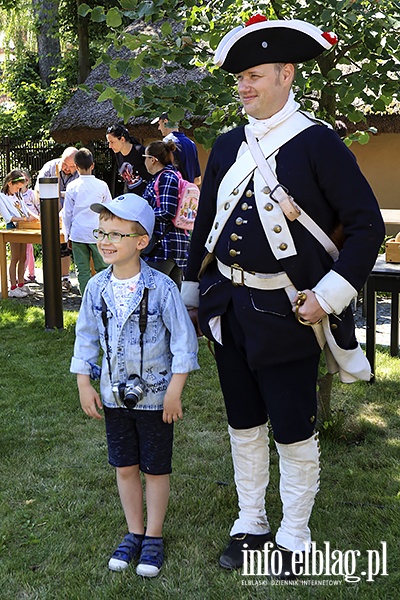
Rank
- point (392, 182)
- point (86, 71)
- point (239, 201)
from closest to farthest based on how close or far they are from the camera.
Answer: point (239, 201)
point (392, 182)
point (86, 71)

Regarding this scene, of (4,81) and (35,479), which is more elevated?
(4,81)

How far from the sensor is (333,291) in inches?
107

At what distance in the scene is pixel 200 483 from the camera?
12.8 feet

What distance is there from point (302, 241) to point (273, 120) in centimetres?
46

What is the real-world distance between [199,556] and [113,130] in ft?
16.6

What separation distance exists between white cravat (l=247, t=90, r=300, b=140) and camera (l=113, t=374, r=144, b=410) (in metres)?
1.06

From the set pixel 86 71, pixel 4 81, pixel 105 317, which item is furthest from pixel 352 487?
pixel 4 81

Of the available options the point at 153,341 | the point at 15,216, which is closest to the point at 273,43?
the point at 153,341

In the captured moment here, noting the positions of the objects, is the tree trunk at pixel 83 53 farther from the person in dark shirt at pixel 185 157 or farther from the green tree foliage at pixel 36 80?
the person in dark shirt at pixel 185 157

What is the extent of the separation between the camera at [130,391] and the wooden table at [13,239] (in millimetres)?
5723

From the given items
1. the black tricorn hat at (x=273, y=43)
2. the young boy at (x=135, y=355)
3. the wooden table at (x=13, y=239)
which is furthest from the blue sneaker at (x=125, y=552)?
the wooden table at (x=13, y=239)

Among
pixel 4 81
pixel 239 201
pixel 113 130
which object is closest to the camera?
pixel 239 201

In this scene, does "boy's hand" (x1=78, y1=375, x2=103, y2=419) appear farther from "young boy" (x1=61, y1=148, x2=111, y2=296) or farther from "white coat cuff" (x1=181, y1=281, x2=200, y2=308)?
"young boy" (x1=61, y1=148, x2=111, y2=296)

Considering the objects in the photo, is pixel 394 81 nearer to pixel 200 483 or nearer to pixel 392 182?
pixel 200 483
